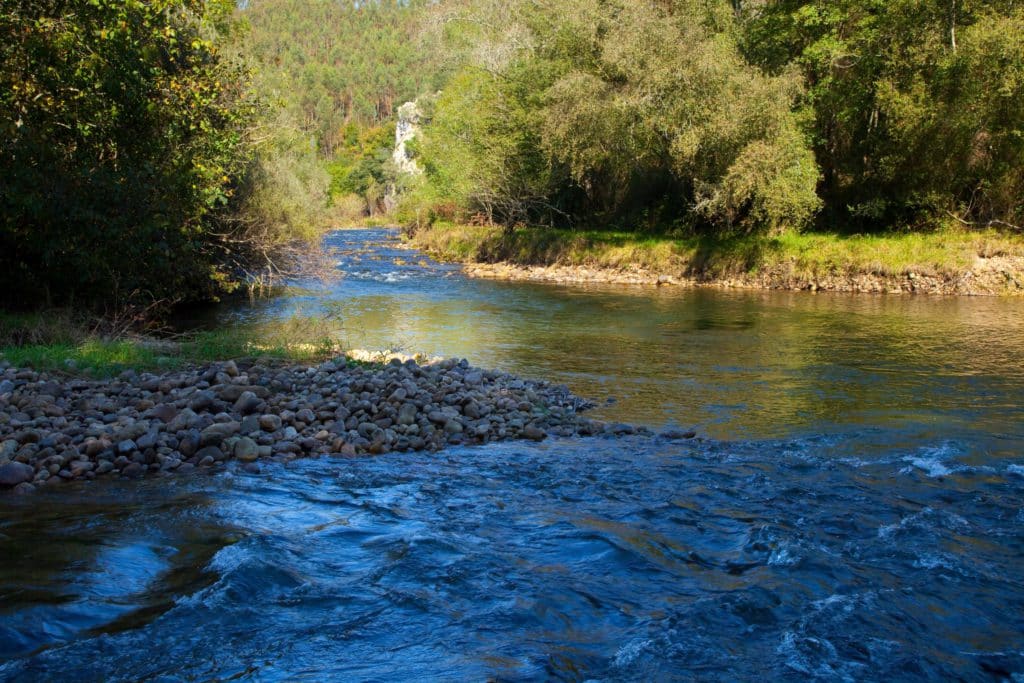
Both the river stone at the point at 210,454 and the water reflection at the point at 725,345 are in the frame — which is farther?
the water reflection at the point at 725,345

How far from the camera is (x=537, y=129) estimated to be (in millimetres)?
38688

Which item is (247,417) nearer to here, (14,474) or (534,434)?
(14,474)

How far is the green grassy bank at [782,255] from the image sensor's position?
95.6 feet

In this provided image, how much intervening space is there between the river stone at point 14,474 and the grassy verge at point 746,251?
28796mm

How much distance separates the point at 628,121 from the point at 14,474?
2847 centimetres

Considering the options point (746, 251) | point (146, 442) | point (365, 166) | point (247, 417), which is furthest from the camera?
point (365, 166)

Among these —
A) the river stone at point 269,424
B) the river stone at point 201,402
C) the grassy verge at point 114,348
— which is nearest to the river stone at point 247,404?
the river stone at point 201,402

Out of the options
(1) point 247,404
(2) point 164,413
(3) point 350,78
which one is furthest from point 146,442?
(3) point 350,78

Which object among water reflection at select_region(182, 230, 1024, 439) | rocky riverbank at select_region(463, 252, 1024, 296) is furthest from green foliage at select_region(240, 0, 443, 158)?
water reflection at select_region(182, 230, 1024, 439)

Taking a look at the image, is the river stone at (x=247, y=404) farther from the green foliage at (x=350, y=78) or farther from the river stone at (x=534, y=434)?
the green foliage at (x=350, y=78)

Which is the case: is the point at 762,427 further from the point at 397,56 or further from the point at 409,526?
the point at 397,56

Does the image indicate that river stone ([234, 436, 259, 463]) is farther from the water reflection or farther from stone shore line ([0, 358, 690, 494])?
the water reflection

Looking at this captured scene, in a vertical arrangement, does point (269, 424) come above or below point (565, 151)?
below

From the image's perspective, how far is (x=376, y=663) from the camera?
16.8 feet
